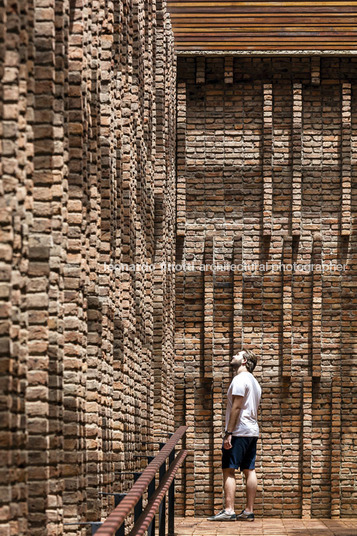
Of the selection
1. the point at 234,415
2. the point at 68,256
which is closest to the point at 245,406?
the point at 234,415

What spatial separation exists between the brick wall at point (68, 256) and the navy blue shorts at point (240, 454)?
3.04 feet

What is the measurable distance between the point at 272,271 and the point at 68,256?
29.5 ft

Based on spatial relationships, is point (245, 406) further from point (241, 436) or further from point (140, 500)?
point (140, 500)

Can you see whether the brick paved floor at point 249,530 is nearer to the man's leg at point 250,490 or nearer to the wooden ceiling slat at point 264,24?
the man's leg at point 250,490

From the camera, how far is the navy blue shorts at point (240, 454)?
9.09 meters

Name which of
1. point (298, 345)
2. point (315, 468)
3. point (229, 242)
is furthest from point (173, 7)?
point (315, 468)

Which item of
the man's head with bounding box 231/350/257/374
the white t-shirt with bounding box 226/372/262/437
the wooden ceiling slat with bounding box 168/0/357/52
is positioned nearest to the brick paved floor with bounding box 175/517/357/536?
the white t-shirt with bounding box 226/372/262/437

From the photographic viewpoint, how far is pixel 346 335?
45.2 feet

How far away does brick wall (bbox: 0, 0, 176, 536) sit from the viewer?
363cm

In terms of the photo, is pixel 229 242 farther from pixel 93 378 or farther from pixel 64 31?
pixel 64 31

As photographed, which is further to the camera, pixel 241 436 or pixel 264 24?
pixel 264 24

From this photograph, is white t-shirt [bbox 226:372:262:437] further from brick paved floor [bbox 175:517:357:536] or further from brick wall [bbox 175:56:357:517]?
brick wall [bbox 175:56:357:517]

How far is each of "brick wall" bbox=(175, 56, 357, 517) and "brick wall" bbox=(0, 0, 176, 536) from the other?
17.4 ft

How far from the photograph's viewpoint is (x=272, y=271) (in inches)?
545
